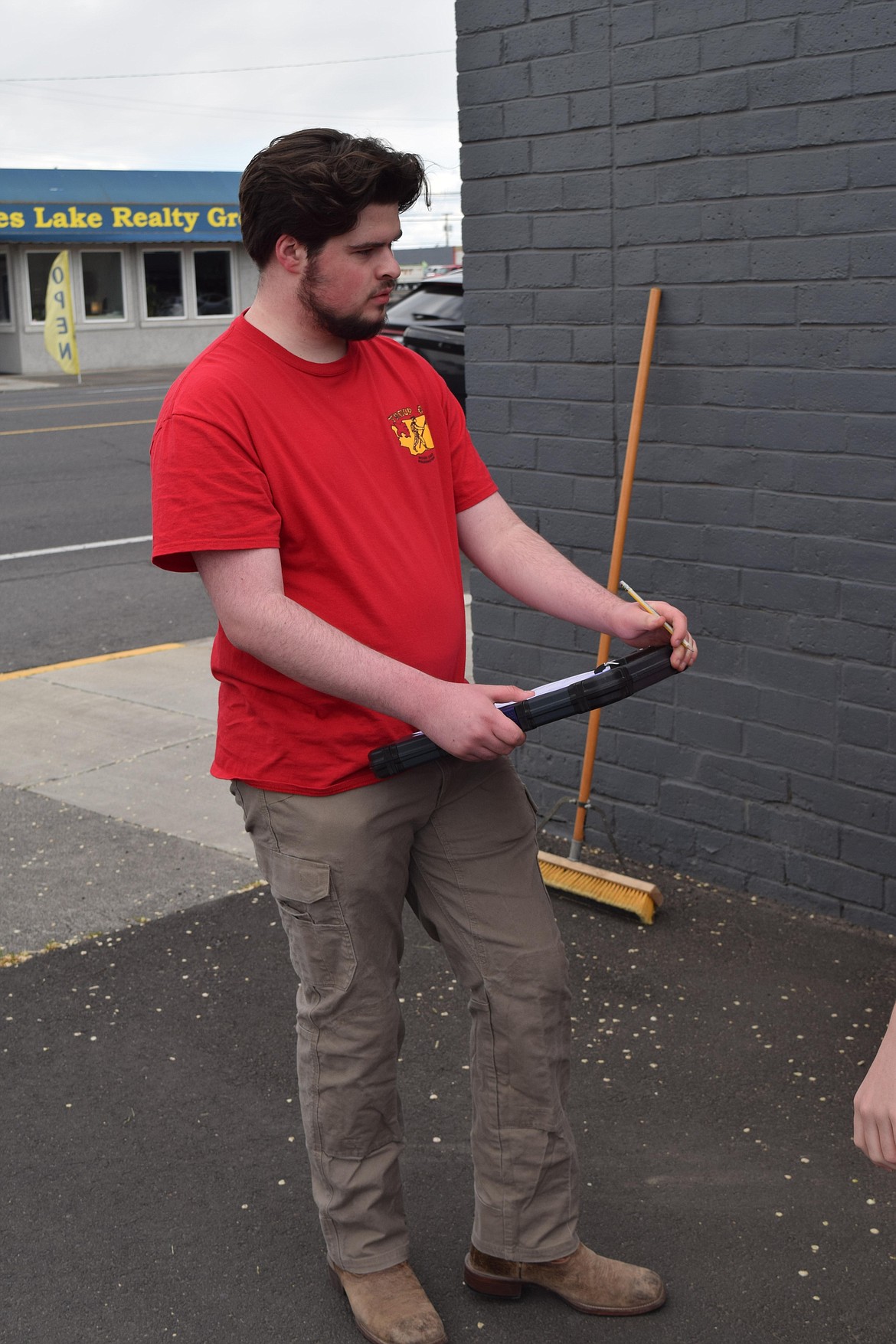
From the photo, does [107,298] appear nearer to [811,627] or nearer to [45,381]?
[45,381]

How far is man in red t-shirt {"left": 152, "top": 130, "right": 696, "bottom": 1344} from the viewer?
237 cm

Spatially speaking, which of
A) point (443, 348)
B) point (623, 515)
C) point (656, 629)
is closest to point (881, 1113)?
point (656, 629)

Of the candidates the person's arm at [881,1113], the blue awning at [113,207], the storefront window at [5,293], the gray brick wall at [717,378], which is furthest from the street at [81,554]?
the storefront window at [5,293]

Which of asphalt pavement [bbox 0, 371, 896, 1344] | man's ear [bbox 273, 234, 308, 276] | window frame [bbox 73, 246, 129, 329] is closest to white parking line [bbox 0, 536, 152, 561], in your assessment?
asphalt pavement [bbox 0, 371, 896, 1344]

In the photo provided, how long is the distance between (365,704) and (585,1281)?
1.18m

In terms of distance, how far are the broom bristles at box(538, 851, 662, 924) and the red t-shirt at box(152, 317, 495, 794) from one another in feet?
5.86

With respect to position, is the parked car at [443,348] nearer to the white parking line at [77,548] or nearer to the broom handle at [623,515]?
the white parking line at [77,548]

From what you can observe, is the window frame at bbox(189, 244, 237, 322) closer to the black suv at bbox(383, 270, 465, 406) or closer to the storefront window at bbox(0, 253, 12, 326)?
the storefront window at bbox(0, 253, 12, 326)

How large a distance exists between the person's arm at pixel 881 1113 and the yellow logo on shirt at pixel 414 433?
141 cm

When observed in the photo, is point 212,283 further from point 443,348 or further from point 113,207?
point 443,348

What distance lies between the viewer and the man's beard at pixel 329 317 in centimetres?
246

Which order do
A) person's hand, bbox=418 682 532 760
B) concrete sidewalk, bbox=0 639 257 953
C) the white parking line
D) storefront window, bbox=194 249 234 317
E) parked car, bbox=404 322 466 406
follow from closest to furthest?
1. person's hand, bbox=418 682 532 760
2. concrete sidewalk, bbox=0 639 257 953
3. the white parking line
4. parked car, bbox=404 322 466 406
5. storefront window, bbox=194 249 234 317

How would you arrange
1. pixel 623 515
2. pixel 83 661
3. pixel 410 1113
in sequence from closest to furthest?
pixel 410 1113
pixel 623 515
pixel 83 661

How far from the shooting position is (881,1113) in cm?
155
